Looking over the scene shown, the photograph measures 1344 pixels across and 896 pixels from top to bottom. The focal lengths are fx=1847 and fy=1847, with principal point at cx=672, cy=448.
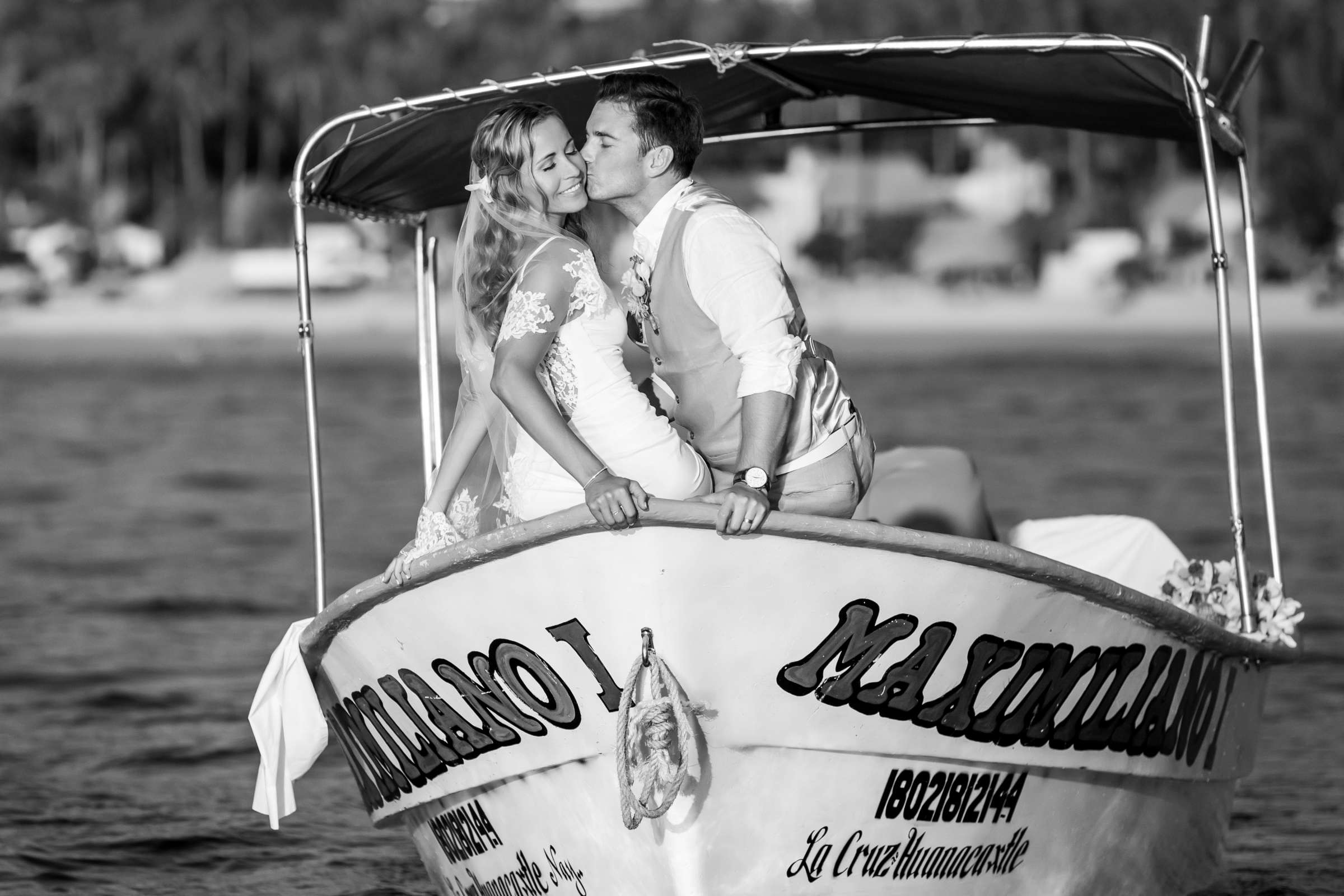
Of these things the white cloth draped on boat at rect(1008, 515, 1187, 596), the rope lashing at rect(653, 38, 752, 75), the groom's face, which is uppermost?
the rope lashing at rect(653, 38, 752, 75)

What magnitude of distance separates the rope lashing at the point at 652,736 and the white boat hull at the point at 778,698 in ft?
0.19

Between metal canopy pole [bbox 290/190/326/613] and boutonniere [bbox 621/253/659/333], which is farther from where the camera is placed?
metal canopy pole [bbox 290/190/326/613]

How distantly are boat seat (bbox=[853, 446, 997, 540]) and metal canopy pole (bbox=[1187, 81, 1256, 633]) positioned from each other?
5.11ft

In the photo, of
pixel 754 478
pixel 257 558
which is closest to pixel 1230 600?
pixel 754 478

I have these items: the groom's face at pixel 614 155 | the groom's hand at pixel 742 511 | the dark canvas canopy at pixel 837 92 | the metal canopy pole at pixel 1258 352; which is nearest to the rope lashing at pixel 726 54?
the dark canvas canopy at pixel 837 92

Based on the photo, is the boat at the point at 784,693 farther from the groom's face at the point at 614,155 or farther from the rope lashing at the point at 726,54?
the groom's face at the point at 614,155

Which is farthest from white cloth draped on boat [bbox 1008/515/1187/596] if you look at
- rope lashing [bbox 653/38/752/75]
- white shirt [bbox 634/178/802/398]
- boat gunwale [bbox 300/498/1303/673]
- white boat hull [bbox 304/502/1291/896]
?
white shirt [bbox 634/178/802/398]

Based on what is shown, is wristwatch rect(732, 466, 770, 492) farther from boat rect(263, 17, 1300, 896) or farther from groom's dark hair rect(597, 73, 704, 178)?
groom's dark hair rect(597, 73, 704, 178)

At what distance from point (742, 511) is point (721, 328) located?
0.53m

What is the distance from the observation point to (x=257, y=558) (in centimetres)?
1566

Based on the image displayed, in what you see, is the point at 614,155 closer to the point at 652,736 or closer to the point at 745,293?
the point at 745,293

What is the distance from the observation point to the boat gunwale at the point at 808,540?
4.48 m

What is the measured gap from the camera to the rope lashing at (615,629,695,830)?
460cm

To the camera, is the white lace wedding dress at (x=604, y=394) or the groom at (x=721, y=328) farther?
the white lace wedding dress at (x=604, y=394)
